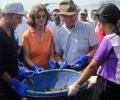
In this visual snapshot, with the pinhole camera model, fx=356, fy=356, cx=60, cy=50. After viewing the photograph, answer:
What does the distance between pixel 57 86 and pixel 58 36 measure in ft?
2.51

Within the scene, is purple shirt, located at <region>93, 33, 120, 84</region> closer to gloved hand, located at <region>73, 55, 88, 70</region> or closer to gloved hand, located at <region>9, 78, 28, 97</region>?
gloved hand, located at <region>9, 78, 28, 97</region>

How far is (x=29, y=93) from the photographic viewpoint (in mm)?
3484

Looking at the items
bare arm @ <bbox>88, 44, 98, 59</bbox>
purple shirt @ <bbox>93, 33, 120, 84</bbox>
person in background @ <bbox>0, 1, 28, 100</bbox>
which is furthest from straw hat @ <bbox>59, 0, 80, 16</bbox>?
purple shirt @ <bbox>93, 33, 120, 84</bbox>

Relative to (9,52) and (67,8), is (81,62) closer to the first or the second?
(67,8)

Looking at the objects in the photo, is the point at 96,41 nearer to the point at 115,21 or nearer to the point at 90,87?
the point at 90,87

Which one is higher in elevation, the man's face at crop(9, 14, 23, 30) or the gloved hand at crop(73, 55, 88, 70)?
the man's face at crop(9, 14, 23, 30)

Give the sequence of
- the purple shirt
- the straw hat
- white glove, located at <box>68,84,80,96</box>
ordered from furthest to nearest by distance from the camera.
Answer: the straw hat
white glove, located at <box>68,84,80,96</box>
the purple shirt

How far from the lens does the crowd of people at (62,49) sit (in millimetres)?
3328

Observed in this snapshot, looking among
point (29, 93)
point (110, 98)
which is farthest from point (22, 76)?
point (110, 98)

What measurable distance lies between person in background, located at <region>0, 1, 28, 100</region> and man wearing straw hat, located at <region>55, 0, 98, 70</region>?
35.9 inches

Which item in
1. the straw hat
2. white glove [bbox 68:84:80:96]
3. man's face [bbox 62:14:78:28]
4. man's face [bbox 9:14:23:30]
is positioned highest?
man's face [bbox 9:14:23:30]

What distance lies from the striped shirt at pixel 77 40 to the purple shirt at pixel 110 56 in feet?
3.57

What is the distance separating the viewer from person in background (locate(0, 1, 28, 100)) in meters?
3.46

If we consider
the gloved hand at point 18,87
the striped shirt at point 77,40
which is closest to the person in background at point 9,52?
the gloved hand at point 18,87
